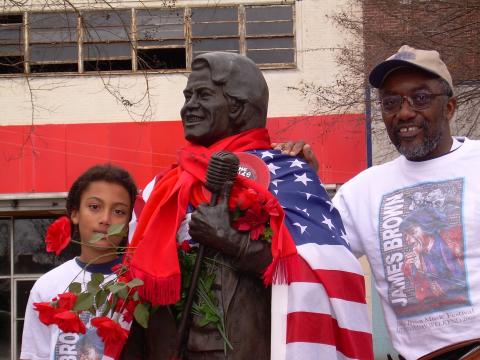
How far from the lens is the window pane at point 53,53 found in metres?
13.1

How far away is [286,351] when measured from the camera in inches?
121

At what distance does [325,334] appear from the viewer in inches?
123

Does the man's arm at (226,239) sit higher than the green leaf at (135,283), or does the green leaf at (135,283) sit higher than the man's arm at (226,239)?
the man's arm at (226,239)

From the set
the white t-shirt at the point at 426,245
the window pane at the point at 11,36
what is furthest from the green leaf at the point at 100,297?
the window pane at the point at 11,36

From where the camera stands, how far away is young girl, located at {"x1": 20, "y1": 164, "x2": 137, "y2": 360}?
397 cm

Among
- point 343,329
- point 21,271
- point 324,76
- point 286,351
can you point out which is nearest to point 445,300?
point 343,329

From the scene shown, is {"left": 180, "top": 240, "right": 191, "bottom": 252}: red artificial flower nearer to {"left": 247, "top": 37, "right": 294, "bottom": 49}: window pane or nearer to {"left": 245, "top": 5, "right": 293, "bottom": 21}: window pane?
{"left": 247, "top": 37, "right": 294, "bottom": 49}: window pane

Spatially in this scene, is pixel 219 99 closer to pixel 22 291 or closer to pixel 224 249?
pixel 224 249

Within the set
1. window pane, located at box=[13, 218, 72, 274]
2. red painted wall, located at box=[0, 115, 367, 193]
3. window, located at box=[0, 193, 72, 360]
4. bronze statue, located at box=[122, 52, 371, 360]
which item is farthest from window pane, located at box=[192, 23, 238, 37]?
bronze statue, located at box=[122, 52, 371, 360]

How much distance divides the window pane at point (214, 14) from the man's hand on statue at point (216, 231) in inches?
403

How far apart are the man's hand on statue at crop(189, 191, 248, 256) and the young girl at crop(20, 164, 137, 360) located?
839 millimetres

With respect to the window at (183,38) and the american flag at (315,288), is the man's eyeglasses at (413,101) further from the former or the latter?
the window at (183,38)

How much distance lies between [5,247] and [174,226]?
1096 cm

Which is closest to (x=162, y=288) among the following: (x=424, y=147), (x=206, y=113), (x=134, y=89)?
(x=206, y=113)
